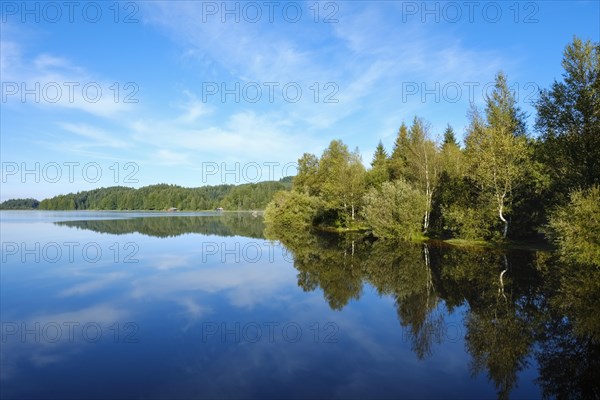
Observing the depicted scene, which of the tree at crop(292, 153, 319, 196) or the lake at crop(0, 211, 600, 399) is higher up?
the tree at crop(292, 153, 319, 196)

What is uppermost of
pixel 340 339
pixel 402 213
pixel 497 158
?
pixel 497 158

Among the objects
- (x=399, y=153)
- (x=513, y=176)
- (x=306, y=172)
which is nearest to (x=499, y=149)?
(x=513, y=176)

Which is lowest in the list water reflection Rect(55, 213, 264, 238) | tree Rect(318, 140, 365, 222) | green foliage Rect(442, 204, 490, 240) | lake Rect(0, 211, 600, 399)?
lake Rect(0, 211, 600, 399)

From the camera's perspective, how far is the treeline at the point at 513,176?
25.6 meters

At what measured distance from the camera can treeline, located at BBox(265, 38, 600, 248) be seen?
1007 inches

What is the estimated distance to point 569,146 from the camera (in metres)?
27.1

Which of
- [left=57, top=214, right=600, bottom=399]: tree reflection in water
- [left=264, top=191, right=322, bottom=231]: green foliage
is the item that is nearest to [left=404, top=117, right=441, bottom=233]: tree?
[left=57, top=214, right=600, bottom=399]: tree reflection in water

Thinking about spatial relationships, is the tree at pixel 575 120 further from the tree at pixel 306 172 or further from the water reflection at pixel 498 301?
the tree at pixel 306 172

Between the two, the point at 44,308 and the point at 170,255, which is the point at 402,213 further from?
the point at 44,308

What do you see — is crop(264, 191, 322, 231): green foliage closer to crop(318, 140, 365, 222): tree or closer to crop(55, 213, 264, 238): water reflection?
crop(318, 140, 365, 222): tree

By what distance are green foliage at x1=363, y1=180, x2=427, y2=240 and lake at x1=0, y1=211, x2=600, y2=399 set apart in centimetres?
1546

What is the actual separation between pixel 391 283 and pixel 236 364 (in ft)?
35.3

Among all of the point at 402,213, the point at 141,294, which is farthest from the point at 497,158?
the point at 141,294

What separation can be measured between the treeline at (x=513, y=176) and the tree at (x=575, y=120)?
6 centimetres
